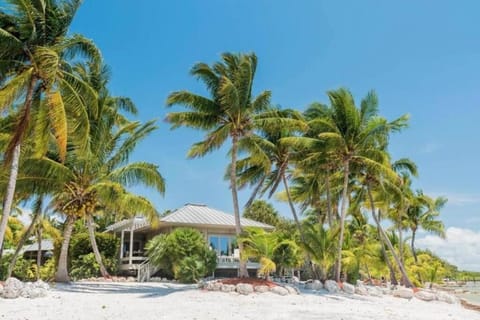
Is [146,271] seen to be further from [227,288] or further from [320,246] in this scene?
[320,246]

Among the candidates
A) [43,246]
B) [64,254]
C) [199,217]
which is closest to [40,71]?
[64,254]

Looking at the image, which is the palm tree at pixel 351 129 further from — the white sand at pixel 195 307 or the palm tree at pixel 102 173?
the palm tree at pixel 102 173

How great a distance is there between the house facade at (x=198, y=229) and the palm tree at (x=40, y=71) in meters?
12.1

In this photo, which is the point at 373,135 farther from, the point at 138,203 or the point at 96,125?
the point at 96,125

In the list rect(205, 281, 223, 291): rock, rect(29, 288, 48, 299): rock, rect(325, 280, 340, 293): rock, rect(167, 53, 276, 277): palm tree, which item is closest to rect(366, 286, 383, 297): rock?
rect(325, 280, 340, 293): rock

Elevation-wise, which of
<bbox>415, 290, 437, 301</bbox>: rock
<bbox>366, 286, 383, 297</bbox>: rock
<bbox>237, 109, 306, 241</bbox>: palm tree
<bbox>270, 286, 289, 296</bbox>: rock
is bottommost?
<bbox>415, 290, 437, 301</bbox>: rock

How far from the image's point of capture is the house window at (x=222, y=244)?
27.1 m

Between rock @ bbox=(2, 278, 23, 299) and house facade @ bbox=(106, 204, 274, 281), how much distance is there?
40.0 feet

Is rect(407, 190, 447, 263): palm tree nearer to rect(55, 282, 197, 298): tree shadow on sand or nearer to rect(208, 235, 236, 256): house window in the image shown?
rect(208, 235, 236, 256): house window

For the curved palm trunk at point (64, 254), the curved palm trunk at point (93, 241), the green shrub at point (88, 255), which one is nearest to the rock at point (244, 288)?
the curved palm trunk at point (93, 241)

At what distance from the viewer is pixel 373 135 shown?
19.5m

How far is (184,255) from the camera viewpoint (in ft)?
71.2

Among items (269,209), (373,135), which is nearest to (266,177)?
(373,135)

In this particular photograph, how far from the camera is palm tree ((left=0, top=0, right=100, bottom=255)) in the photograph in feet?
39.9
